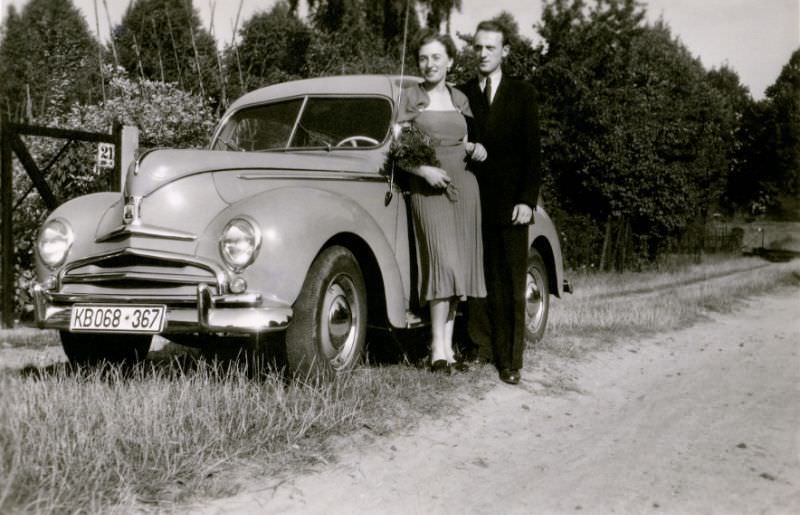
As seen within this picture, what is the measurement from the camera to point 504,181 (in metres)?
4.93

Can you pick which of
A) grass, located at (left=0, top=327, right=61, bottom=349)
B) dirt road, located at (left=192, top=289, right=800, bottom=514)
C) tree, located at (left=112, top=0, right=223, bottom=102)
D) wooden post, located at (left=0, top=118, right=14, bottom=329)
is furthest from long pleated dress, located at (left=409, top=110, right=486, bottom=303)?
tree, located at (left=112, top=0, right=223, bottom=102)

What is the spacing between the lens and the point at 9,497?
2398mm

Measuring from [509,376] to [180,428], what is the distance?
91.8 inches

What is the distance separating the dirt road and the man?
39 cm

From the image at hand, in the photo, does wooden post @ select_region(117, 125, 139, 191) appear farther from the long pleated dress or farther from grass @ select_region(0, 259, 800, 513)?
the long pleated dress

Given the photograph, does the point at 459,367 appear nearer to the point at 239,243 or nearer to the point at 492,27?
the point at 239,243

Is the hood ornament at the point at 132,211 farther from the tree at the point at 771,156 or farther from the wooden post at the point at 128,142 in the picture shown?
the tree at the point at 771,156

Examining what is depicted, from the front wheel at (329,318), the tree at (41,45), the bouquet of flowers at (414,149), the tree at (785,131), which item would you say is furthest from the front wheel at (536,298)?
the tree at (785,131)

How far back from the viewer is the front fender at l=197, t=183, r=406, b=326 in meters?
3.89

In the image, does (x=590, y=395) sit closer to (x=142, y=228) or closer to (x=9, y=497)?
(x=142, y=228)

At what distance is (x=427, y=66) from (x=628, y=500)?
2.89 metres

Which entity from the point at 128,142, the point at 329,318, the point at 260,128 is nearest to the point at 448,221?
the point at 329,318

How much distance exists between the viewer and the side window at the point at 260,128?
18.2 ft

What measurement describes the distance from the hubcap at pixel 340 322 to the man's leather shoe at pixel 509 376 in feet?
3.36
